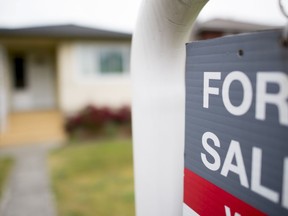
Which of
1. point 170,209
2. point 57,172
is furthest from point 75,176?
Result: point 170,209

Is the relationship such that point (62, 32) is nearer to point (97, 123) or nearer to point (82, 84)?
point (82, 84)

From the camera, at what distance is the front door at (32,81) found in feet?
45.7

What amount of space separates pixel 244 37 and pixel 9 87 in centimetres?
1375

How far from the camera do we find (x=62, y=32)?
11.3 meters

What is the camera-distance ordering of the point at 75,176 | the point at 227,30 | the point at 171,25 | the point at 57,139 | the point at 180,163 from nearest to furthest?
the point at 171,25 < the point at 180,163 < the point at 75,176 < the point at 57,139 < the point at 227,30

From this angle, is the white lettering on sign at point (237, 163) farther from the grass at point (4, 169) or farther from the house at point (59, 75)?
the house at point (59, 75)

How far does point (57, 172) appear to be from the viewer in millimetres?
7105

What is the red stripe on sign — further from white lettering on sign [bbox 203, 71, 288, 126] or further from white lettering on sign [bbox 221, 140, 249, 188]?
white lettering on sign [bbox 203, 71, 288, 126]

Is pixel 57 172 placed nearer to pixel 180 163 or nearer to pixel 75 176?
pixel 75 176

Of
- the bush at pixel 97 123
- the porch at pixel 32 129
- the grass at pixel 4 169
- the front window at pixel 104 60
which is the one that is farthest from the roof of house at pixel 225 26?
the grass at pixel 4 169

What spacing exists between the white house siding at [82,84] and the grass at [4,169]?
3836mm

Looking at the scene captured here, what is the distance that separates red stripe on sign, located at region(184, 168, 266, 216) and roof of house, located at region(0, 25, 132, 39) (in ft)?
34.8

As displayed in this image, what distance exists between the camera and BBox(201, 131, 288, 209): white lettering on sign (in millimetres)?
1010

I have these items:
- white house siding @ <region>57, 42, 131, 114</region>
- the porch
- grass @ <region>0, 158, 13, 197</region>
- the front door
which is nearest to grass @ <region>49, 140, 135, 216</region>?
grass @ <region>0, 158, 13, 197</region>
